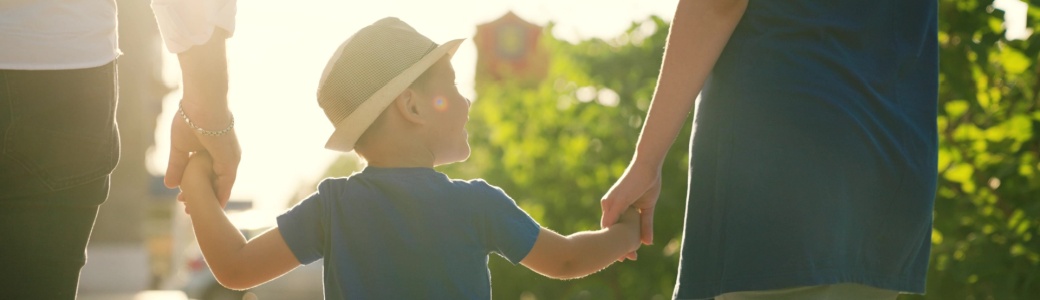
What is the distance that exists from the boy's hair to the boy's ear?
0.02m

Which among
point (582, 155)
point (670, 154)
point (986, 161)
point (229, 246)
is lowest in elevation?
point (582, 155)

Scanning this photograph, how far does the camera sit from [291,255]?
2877mm

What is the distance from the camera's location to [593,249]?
9.76ft

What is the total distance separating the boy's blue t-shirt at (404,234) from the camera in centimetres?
282

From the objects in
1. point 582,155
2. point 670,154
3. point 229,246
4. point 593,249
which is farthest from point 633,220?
point 582,155

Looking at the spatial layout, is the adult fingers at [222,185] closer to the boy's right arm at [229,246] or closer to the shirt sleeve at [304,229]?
the boy's right arm at [229,246]

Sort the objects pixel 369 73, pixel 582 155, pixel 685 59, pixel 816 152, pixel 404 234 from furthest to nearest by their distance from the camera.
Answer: pixel 582 155 < pixel 369 73 < pixel 404 234 < pixel 685 59 < pixel 816 152

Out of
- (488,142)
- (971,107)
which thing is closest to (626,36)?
(488,142)

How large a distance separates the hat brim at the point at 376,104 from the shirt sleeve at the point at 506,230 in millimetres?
277

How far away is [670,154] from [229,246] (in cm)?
608

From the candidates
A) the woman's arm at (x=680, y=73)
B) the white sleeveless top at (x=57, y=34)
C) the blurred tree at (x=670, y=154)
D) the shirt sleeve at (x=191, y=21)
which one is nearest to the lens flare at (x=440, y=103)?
the woman's arm at (x=680, y=73)

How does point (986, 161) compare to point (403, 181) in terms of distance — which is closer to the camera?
point (403, 181)

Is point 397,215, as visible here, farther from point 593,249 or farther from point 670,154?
point 670,154

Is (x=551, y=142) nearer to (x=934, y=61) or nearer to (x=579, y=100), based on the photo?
(x=579, y=100)
